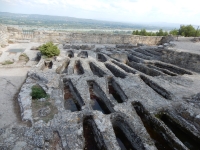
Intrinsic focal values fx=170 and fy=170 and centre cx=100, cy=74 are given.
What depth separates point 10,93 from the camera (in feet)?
32.6

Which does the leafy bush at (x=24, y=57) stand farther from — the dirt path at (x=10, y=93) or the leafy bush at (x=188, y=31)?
the leafy bush at (x=188, y=31)

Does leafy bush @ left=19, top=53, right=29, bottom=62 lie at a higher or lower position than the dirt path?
higher

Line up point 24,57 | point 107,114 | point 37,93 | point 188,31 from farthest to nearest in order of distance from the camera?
1. point 188,31
2. point 24,57
3. point 37,93
4. point 107,114

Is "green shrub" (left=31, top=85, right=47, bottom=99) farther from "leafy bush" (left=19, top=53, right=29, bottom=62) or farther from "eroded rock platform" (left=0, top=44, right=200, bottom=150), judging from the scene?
"leafy bush" (left=19, top=53, right=29, bottom=62)

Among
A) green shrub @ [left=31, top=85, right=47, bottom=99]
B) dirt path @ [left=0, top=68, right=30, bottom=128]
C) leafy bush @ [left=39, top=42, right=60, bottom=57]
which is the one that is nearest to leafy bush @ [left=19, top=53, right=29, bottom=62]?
leafy bush @ [left=39, top=42, right=60, bottom=57]

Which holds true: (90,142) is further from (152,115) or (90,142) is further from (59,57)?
(59,57)

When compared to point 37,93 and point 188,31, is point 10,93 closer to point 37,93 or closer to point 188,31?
point 37,93

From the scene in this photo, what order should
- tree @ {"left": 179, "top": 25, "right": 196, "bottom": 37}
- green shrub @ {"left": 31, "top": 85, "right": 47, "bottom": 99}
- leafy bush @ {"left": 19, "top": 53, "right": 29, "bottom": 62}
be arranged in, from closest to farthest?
green shrub @ {"left": 31, "top": 85, "right": 47, "bottom": 99} < leafy bush @ {"left": 19, "top": 53, "right": 29, "bottom": 62} < tree @ {"left": 179, "top": 25, "right": 196, "bottom": 37}

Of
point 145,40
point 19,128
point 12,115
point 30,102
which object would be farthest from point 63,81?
point 145,40

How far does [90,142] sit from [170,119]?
4.37m

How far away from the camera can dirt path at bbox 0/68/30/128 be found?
778 cm

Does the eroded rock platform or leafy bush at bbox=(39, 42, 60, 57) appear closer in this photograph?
the eroded rock platform

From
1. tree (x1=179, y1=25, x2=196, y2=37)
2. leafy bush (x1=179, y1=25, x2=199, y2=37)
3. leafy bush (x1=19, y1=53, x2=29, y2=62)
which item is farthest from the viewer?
tree (x1=179, y1=25, x2=196, y2=37)

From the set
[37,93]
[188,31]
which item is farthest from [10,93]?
[188,31]
